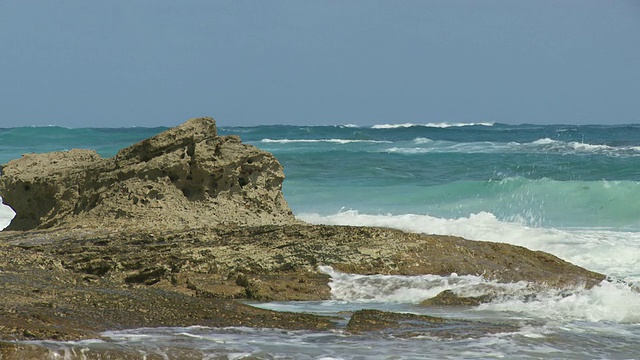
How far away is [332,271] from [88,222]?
286 centimetres

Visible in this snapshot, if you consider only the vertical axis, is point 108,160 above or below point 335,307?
above

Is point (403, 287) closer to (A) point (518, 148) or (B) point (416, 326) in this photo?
(B) point (416, 326)

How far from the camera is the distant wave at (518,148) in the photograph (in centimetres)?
3300

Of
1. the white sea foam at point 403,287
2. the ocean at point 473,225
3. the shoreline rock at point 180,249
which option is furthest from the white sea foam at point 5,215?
the white sea foam at point 403,287

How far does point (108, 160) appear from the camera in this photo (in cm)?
1028

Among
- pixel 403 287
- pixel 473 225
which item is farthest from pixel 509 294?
pixel 473 225

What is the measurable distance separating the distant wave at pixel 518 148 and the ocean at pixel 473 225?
3.0 inches

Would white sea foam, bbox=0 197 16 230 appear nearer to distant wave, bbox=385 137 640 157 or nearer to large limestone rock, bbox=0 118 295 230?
large limestone rock, bbox=0 118 295 230

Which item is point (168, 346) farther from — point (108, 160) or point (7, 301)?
point (108, 160)

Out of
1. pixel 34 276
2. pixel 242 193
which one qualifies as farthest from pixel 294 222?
pixel 34 276

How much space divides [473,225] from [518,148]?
952 inches

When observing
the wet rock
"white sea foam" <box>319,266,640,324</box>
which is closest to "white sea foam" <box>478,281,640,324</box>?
"white sea foam" <box>319,266,640,324</box>

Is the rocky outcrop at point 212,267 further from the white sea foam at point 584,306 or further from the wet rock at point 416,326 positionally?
the white sea foam at point 584,306

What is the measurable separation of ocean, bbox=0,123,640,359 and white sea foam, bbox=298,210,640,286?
26 millimetres
